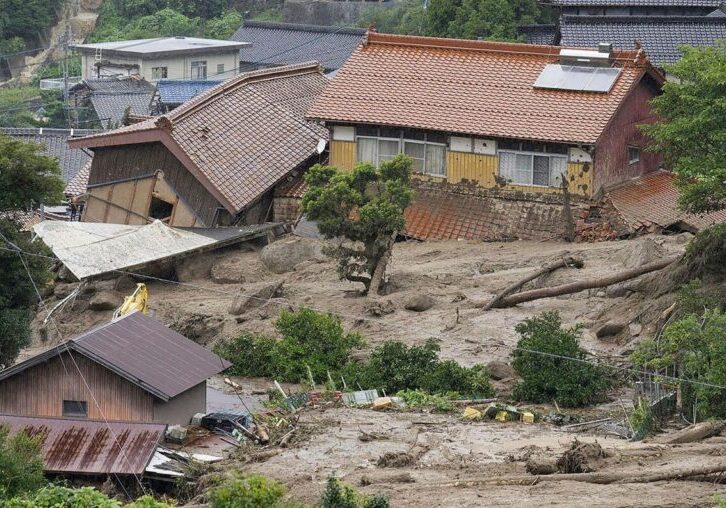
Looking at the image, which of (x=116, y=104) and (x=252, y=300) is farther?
(x=116, y=104)

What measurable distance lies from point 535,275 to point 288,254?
721cm

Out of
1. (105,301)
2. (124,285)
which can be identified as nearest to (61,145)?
(124,285)

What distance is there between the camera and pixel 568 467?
2191 cm

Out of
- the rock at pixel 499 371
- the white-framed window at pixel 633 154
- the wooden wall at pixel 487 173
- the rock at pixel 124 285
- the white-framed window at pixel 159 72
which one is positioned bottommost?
the rock at pixel 499 371

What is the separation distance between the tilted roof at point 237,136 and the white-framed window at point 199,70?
21712 millimetres

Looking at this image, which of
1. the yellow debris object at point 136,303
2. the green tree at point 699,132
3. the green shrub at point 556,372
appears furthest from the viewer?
the yellow debris object at point 136,303

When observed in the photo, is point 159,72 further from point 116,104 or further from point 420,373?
point 420,373

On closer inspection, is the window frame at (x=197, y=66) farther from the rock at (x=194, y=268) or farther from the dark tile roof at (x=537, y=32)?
the rock at (x=194, y=268)

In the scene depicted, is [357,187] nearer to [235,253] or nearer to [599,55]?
[235,253]

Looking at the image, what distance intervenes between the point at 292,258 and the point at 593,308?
28.2ft

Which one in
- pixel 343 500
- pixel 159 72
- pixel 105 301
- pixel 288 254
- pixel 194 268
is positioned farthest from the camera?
pixel 159 72

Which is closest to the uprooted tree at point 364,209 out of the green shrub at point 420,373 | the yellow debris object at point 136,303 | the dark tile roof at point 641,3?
the yellow debris object at point 136,303

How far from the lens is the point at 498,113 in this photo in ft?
129

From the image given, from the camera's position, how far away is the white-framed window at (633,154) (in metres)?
40.8
